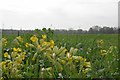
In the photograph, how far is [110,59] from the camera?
232cm

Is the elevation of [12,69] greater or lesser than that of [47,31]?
lesser

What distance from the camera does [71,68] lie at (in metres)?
1.94

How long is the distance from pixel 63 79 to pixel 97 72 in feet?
0.80

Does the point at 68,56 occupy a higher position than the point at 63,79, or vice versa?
the point at 68,56

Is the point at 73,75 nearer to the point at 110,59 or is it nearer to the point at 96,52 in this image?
the point at 110,59

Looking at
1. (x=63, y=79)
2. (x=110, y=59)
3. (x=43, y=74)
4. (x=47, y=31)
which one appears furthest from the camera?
(x=47, y=31)

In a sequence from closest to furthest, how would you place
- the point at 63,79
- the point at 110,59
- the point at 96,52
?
the point at 63,79, the point at 110,59, the point at 96,52

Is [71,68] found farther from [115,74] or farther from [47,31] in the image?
[47,31]

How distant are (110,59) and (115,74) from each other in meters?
0.21

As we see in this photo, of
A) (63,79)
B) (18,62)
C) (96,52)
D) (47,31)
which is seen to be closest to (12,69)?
(18,62)

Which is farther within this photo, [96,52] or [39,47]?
[96,52]

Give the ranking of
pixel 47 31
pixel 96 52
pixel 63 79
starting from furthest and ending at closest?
1. pixel 47 31
2. pixel 96 52
3. pixel 63 79

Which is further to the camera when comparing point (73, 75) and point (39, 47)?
point (39, 47)

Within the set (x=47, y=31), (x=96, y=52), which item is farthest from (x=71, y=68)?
(x=47, y=31)
